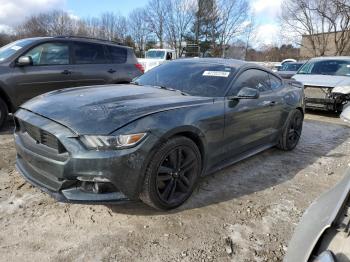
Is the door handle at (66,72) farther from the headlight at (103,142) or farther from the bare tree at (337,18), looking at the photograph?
the bare tree at (337,18)

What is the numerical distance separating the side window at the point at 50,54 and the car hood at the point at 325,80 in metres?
6.17

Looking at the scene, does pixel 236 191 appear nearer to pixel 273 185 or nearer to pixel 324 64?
pixel 273 185

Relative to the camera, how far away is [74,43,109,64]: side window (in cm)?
653

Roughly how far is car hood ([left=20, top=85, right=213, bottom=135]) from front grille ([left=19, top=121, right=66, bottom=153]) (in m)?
0.14

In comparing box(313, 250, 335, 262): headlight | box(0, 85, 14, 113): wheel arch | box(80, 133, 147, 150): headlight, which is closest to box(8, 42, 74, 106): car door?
box(0, 85, 14, 113): wheel arch

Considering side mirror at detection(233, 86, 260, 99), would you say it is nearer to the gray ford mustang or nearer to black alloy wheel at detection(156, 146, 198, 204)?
the gray ford mustang

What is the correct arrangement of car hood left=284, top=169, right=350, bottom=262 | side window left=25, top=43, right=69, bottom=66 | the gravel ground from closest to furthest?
car hood left=284, top=169, right=350, bottom=262 < the gravel ground < side window left=25, top=43, right=69, bottom=66

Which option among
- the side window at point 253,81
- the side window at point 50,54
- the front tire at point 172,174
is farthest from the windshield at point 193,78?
the side window at point 50,54

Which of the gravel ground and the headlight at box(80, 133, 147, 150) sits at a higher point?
the headlight at box(80, 133, 147, 150)

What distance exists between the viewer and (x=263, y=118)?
4398 mm

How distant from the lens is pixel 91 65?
6.66 meters

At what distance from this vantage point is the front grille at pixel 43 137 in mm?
2697

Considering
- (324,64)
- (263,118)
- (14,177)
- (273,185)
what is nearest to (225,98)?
(263,118)

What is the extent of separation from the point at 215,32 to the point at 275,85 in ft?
141
